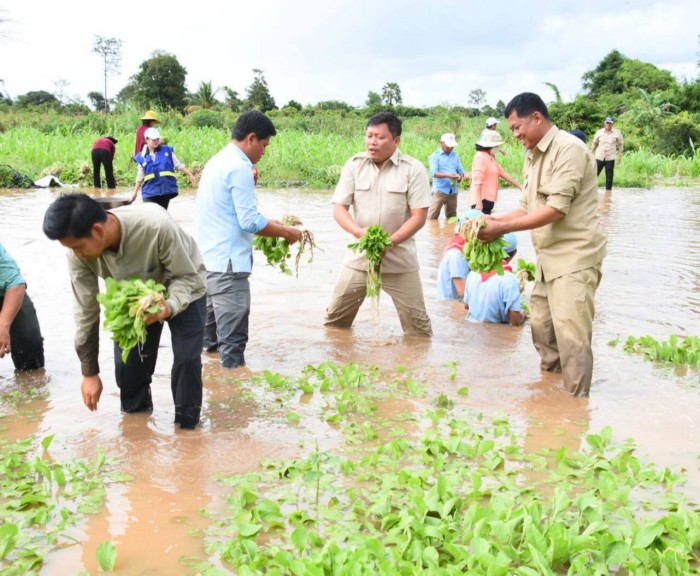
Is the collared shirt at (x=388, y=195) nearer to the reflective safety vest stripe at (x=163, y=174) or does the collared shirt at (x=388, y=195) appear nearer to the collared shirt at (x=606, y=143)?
the reflective safety vest stripe at (x=163, y=174)

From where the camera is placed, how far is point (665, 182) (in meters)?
25.6

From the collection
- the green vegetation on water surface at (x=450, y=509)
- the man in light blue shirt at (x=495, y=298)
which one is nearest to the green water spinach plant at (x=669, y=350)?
the man in light blue shirt at (x=495, y=298)

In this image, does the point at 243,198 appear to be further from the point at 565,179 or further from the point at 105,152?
the point at 105,152

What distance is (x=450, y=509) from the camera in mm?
3537

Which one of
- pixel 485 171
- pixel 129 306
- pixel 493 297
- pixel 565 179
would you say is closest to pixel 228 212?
pixel 129 306

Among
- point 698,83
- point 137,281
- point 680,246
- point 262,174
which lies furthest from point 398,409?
point 698,83

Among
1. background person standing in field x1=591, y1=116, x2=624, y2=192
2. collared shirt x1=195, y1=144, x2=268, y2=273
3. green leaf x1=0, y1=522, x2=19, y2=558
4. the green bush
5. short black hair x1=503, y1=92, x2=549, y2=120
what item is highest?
the green bush

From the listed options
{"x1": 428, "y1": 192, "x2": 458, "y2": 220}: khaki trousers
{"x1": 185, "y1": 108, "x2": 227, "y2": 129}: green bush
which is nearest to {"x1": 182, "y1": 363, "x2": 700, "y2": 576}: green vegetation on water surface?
{"x1": 428, "y1": 192, "x2": 458, "y2": 220}: khaki trousers

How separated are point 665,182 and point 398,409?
23361mm

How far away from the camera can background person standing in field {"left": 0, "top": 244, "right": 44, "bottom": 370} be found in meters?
5.38

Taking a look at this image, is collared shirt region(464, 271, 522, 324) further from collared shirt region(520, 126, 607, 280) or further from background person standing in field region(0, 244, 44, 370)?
background person standing in field region(0, 244, 44, 370)

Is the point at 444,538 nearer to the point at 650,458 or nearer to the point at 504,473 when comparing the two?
the point at 504,473

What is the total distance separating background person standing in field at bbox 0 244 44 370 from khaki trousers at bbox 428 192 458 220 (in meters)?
8.90

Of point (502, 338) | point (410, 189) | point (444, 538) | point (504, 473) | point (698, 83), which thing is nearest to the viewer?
point (444, 538)
